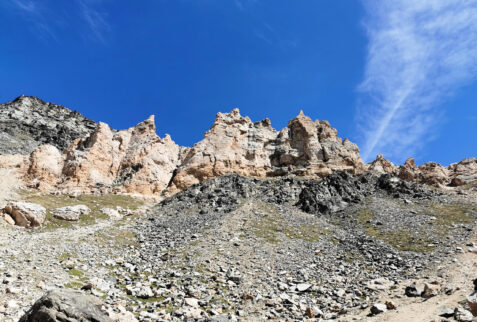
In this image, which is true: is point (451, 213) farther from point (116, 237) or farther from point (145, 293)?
point (116, 237)

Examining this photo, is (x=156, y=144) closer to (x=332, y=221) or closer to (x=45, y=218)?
(x=45, y=218)

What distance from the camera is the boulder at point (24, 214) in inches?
1267

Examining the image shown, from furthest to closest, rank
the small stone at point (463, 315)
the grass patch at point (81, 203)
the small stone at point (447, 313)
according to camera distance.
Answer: the grass patch at point (81, 203) < the small stone at point (447, 313) < the small stone at point (463, 315)

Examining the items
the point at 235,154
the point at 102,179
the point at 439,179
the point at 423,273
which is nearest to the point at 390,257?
the point at 423,273

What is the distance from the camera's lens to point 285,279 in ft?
80.7

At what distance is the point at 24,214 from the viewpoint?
107ft

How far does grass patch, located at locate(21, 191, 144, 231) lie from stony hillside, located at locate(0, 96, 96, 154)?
40.1m

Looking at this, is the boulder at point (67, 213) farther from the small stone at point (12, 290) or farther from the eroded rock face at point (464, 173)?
the eroded rock face at point (464, 173)

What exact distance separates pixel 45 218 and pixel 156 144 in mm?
37522

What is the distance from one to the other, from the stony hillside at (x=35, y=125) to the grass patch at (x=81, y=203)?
40.1 metres

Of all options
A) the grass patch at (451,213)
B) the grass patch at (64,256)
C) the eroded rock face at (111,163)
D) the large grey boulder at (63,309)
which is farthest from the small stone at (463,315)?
the eroded rock face at (111,163)

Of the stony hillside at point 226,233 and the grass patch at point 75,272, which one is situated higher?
the stony hillside at point 226,233

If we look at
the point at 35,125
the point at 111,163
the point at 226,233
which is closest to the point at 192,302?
the point at 226,233

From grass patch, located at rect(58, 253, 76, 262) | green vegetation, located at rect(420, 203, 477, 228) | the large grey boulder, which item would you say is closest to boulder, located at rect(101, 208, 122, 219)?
grass patch, located at rect(58, 253, 76, 262)
